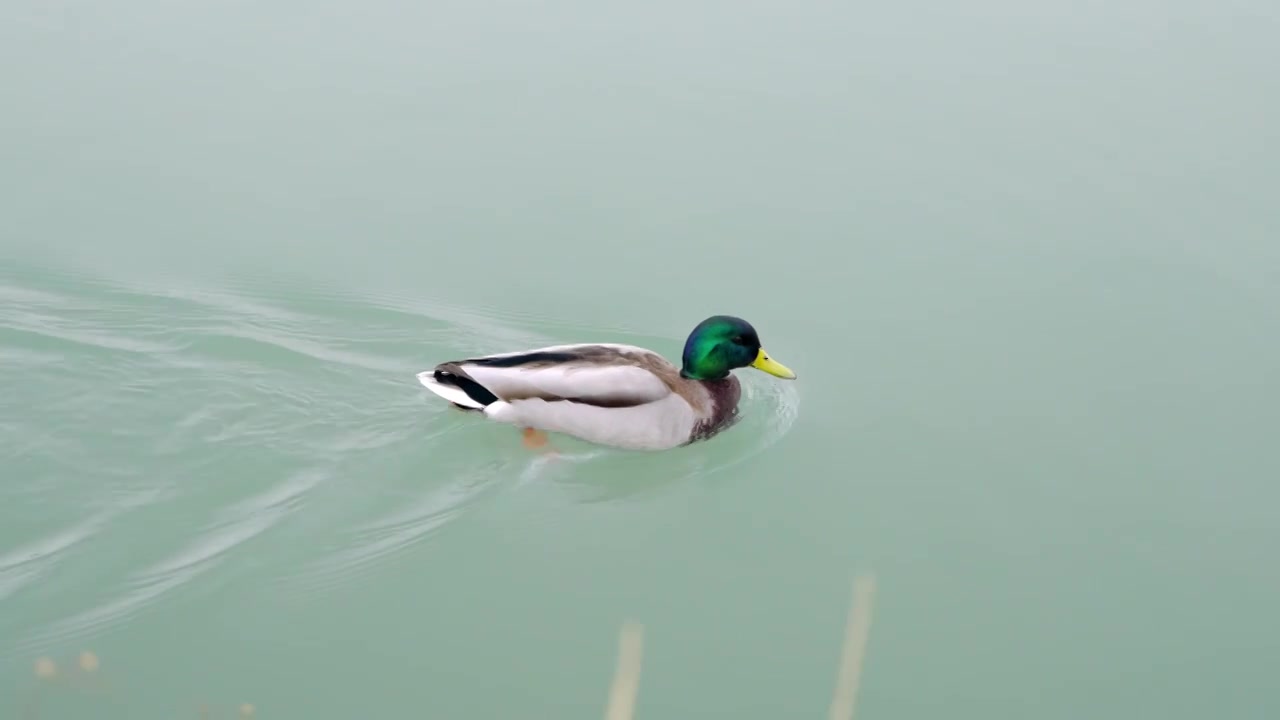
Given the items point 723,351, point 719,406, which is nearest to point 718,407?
point 719,406

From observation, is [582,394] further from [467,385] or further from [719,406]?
[719,406]

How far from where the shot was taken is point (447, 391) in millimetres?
6199

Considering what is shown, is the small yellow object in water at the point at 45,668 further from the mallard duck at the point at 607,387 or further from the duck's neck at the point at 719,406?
the duck's neck at the point at 719,406

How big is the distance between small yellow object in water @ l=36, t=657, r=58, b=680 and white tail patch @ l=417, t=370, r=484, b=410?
2070mm

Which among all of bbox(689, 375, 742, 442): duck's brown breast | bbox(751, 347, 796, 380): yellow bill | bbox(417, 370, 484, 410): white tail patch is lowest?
bbox(417, 370, 484, 410): white tail patch

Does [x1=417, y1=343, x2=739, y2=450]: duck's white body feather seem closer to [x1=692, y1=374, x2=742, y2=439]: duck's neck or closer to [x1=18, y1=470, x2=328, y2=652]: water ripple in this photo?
[x1=692, y1=374, x2=742, y2=439]: duck's neck

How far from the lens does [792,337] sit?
6898 millimetres

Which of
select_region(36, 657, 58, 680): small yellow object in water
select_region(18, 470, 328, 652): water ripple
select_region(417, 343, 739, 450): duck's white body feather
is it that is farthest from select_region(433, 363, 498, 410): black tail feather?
select_region(36, 657, 58, 680): small yellow object in water

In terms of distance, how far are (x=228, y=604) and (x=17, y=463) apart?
137cm

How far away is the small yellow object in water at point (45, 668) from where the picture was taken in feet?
14.7

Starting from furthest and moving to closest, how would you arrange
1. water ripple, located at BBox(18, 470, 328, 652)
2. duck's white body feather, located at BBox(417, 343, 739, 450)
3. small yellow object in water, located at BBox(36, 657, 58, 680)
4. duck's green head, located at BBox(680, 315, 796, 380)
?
duck's green head, located at BBox(680, 315, 796, 380) < duck's white body feather, located at BBox(417, 343, 739, 450) < water ripple, located at BBox(18, 470, 328, 652) < small yellow object in water, located at BBox(36, 657, 58, 680)

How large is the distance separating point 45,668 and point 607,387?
244 cm

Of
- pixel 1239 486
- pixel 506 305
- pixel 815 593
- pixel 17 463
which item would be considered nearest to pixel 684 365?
pixel 506 305

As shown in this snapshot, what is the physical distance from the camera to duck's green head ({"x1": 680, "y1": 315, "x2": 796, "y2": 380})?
20.6ft
